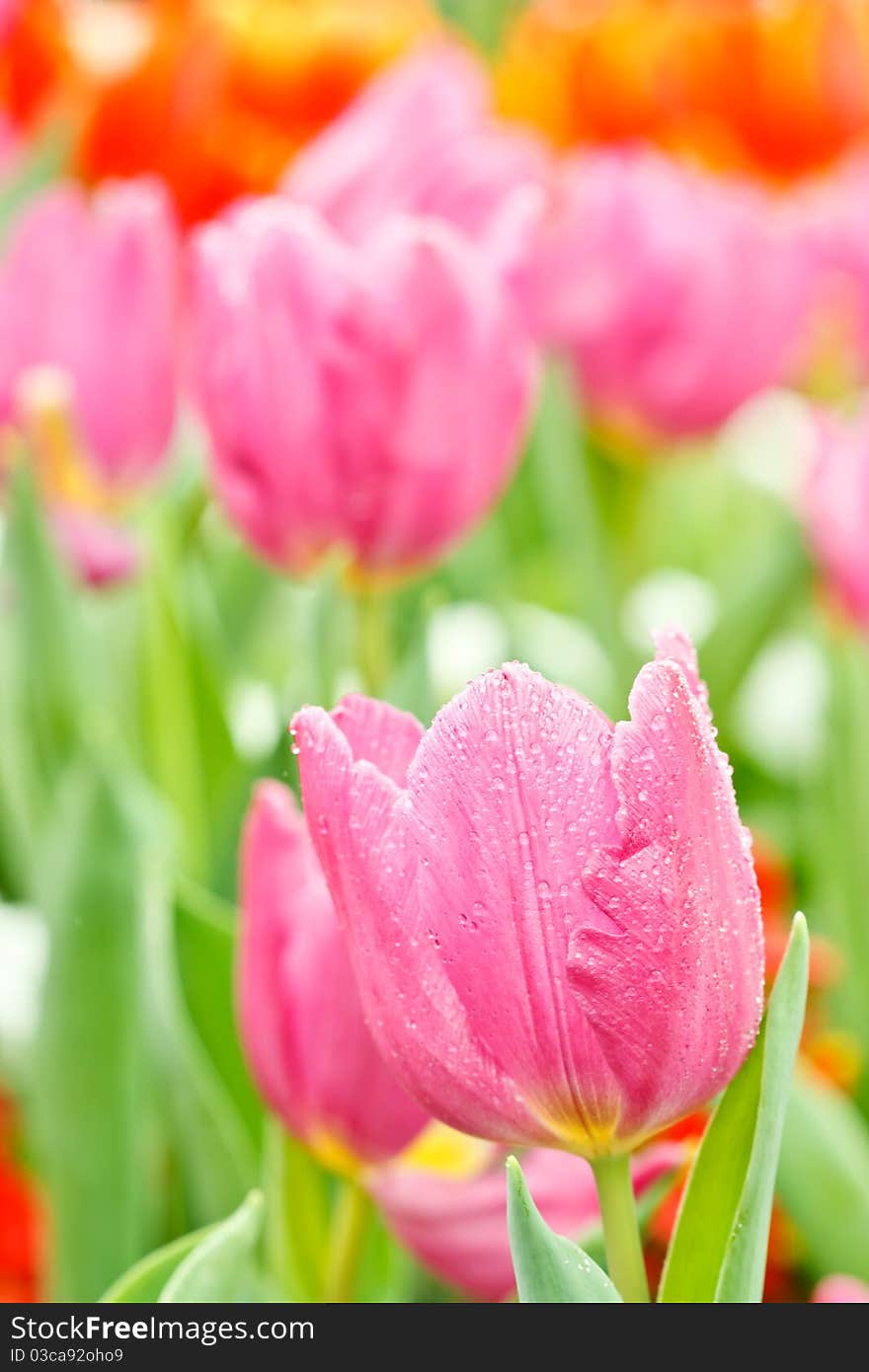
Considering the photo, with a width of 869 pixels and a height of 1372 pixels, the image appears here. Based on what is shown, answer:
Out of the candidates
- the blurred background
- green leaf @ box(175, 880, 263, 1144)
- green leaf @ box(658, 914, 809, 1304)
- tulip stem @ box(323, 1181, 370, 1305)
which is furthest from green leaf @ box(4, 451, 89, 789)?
green leaf @ box(658, 914, 809, 1304)

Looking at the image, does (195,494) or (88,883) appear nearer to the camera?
(88,883)

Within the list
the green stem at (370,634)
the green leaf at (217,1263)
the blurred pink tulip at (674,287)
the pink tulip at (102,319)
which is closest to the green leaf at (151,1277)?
the green leaf at (217,1263)

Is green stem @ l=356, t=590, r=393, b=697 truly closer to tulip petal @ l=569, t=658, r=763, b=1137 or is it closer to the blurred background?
the blurred background

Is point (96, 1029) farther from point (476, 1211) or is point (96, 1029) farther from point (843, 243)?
point (843, 243)
